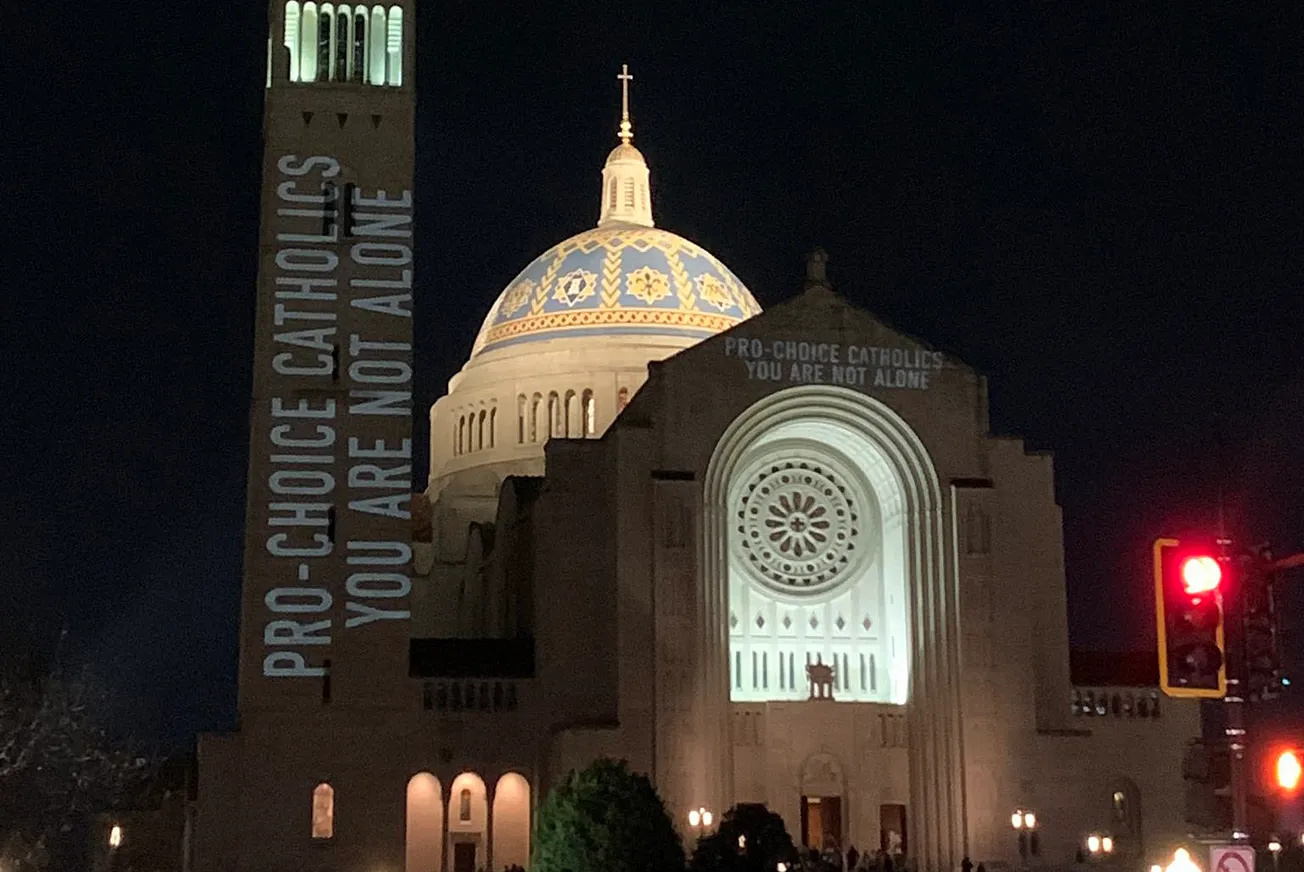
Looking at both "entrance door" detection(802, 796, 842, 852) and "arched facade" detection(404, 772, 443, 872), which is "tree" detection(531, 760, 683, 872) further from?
"entrance door" detection(802, 796, 842, 852)

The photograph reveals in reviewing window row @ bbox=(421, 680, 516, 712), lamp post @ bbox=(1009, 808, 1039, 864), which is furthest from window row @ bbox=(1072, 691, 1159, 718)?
window row @ bbox=(421, 680, 516, 712)

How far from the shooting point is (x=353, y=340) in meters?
45.3

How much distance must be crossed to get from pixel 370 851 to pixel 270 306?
41.7ft

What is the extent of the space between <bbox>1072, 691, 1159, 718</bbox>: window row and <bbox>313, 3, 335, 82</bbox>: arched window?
939 inches

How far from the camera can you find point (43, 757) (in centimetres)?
4138

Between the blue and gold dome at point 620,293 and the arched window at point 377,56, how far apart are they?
13.9 metres

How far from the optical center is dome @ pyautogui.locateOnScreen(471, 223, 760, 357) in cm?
5934

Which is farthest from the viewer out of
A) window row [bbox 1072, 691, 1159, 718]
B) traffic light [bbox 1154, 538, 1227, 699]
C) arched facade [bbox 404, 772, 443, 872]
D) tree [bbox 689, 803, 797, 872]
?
window row [bbox 1072, 691, 1159, 718]

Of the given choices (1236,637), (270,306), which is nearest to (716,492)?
(270,306)

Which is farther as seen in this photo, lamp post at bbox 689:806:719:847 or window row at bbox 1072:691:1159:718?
window row at bbox 1072:691:1159:718

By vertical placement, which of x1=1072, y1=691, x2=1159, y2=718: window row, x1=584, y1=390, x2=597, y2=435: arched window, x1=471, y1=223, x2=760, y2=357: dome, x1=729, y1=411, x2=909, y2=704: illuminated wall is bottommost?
x1=1072, y1=691, x2=1159, y2=718: window row

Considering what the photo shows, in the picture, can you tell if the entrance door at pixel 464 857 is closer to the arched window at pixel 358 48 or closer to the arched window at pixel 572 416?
the arched window at pixel 572 416

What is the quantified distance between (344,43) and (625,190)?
19.8 m

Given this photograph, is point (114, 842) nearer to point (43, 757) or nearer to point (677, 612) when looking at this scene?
point (43, 757)
